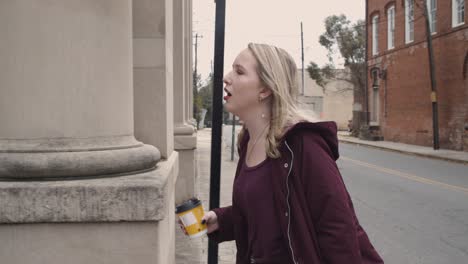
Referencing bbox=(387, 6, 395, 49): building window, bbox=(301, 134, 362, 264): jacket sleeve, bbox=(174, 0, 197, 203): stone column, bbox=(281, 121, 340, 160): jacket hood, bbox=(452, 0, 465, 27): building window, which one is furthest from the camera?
bbox=(387, 6, 395, 49): building window

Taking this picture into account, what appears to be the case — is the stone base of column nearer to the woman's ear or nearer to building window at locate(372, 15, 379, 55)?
the woman's ear

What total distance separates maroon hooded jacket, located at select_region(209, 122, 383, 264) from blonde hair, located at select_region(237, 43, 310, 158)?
0.10 m

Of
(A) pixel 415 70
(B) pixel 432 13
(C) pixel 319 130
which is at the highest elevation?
(B) pixel 432 13

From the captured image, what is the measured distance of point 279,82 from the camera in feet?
7.09

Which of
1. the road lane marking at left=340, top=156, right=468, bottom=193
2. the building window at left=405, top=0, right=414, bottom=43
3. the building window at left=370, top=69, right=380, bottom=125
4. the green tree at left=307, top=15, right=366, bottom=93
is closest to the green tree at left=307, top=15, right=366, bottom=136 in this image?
the green tree at left=307, top=15, right=366, bottom=93

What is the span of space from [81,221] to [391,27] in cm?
3033

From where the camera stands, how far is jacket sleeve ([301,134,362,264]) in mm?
1880

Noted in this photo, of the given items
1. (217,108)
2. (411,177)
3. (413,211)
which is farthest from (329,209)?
(411,177)

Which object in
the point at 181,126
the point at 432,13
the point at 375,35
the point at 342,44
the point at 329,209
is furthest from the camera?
the point at 342,44

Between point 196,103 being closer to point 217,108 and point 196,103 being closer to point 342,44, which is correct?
point 342,44

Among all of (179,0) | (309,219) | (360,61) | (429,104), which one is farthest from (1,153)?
(360,61)

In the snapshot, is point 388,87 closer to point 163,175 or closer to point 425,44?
point 425,44

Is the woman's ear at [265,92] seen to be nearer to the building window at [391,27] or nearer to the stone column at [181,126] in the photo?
the stone column at [181,126]

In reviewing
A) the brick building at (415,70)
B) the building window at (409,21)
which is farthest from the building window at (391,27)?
the building window at (409,21)
